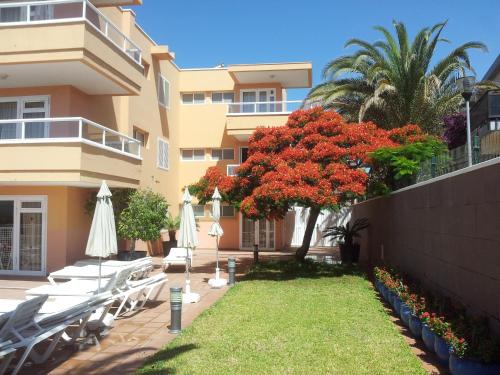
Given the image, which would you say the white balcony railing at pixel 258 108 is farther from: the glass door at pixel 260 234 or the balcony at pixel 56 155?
the balcony at pixel 56 155

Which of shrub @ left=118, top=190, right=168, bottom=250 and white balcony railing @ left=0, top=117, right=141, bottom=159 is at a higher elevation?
white balcony railing @ left=0, top=117, right=141, bottom=159

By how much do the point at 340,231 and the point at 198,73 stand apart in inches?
501

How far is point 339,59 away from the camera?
67.1 ft

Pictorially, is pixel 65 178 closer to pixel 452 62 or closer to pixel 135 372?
→ pixel 135 372

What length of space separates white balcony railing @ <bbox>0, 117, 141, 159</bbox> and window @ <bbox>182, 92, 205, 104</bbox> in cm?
1037

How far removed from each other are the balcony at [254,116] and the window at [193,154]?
8.58 feet

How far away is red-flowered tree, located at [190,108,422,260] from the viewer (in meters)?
13.4

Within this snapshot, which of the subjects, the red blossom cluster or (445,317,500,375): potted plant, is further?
the red blossom cluster

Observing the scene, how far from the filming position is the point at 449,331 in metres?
5.98

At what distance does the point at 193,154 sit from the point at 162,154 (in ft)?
10.2

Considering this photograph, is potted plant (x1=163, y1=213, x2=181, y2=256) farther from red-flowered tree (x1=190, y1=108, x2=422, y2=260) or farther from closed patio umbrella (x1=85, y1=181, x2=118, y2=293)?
closed patio umbrella (x1=85, y1=181, x2=118, y2=293)

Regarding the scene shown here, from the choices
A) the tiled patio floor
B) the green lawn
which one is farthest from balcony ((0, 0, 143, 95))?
the green lawn

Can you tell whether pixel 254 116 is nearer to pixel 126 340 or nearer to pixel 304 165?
pixel 304 165

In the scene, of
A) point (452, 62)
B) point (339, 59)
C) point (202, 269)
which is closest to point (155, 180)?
point (202, 269)
